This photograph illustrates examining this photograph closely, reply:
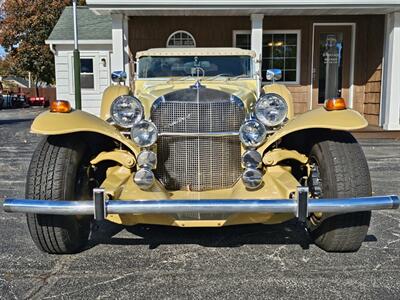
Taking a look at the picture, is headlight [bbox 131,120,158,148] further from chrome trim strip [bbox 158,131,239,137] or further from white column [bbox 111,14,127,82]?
white column [bbox 111,14,127,82]

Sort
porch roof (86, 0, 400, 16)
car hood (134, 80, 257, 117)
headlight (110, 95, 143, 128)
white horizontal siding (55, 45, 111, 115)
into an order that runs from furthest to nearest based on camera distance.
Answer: white horizontal siding (55, 45, 111, 115) < porch roof (86, 0, 400, 16) < car hood (134, 80, 257, 117) < headlight (110, 95, 143, 128)

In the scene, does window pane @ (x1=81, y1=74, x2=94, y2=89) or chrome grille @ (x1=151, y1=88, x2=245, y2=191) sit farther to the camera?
window pane @ (x1=81, y1=74, x2=94, y2=89)

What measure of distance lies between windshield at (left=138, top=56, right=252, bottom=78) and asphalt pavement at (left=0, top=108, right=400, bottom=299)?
169 centimetres

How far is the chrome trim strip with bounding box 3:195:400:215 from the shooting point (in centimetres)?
306

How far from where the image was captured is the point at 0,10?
3403 centimetres

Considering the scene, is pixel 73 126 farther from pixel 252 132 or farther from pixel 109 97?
pixel 109 97

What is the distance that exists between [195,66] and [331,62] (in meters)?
9.01

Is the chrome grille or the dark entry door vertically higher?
the dark entry door

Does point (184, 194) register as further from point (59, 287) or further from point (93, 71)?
point (93, 71)

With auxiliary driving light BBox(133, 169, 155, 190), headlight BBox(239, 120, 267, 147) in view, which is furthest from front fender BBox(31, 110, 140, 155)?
headlight BBox(239, 120, 267, 147)

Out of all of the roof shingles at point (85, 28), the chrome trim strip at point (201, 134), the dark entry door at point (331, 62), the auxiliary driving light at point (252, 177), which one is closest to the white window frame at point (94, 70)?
the roof shingles at point (85, 28)

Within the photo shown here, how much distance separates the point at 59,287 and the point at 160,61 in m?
2.87

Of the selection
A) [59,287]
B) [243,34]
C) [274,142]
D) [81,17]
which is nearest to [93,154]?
[59,287]

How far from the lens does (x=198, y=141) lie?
12.3ft
